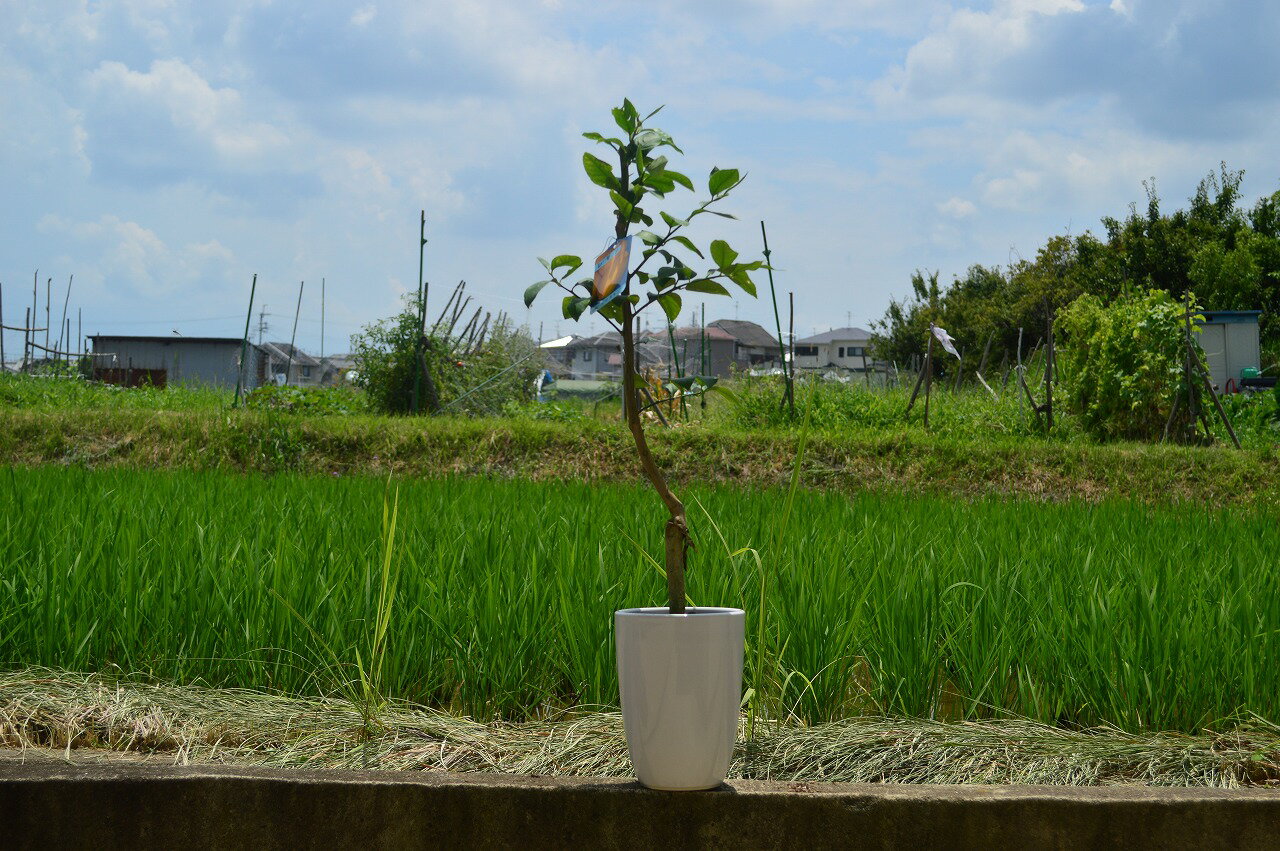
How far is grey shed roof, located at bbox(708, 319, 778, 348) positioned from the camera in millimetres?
66188

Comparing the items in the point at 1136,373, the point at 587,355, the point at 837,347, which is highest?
the point at 837,347

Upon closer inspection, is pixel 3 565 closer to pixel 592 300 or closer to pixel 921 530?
pixel 592 300

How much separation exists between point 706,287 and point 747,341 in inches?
2568

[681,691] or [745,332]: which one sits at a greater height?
[745,332]

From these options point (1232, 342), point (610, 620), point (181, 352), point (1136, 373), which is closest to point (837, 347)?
point (181, 352)

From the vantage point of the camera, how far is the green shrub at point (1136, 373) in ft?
30.3

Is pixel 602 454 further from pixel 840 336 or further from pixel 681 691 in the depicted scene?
pixel 840 336

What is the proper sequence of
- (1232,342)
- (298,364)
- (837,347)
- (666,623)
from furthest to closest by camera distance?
(837,347), (298,364), (1232,342), (666,623)

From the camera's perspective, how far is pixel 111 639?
8.05ft

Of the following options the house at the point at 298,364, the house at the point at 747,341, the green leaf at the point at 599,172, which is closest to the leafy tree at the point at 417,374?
the green leaf at the point at 599,172

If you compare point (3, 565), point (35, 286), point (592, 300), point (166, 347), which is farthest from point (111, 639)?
point (166, 347)

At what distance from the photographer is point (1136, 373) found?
9258 mm

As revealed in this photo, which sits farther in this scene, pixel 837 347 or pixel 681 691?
pixel 837 347

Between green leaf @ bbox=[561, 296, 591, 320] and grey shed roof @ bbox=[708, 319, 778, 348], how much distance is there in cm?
6379
